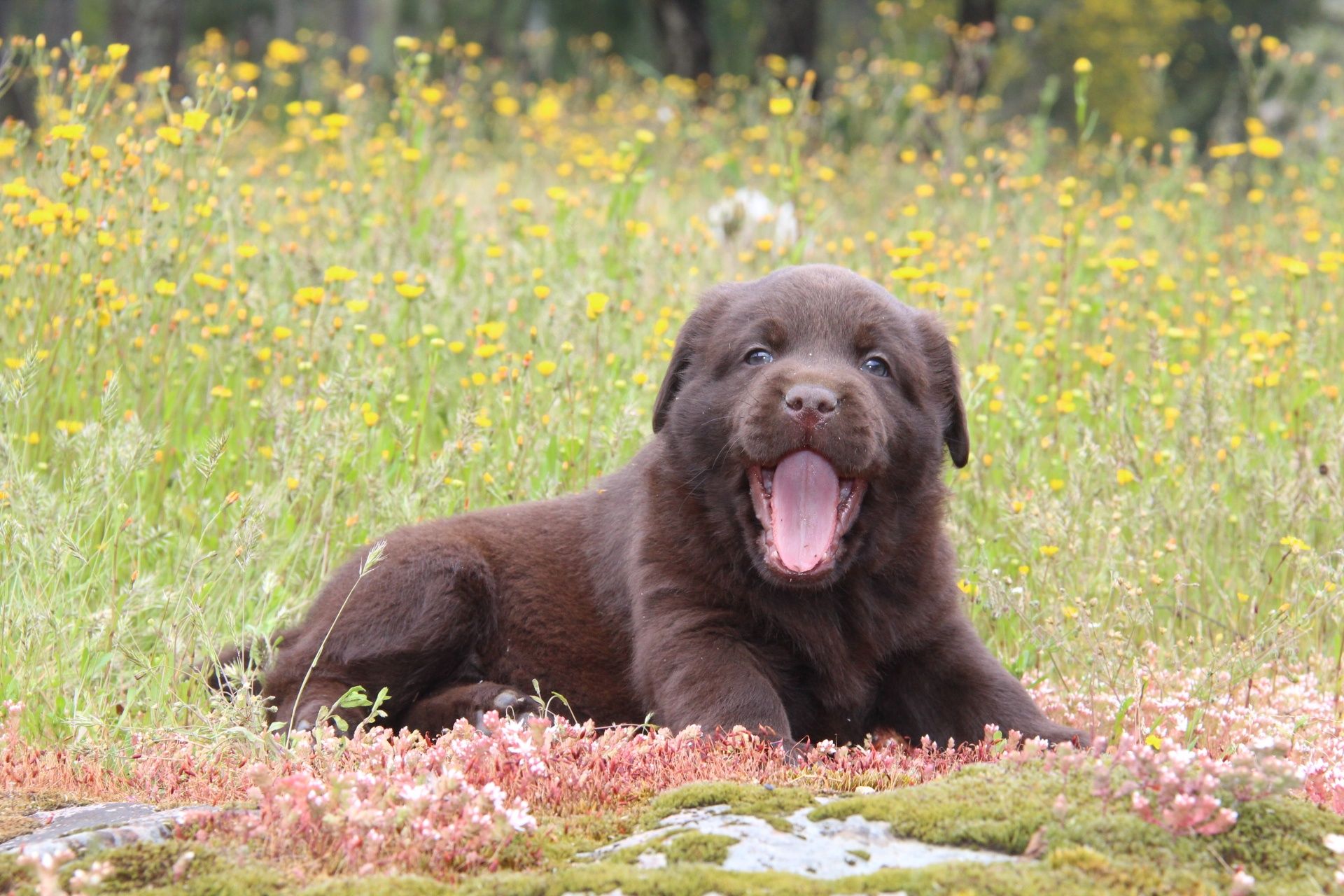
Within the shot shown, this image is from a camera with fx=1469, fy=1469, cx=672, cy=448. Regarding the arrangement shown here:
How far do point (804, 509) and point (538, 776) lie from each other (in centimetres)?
115

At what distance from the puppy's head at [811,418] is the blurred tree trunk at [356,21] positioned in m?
21.9

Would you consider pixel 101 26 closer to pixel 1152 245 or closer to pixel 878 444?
pixel 1152 245

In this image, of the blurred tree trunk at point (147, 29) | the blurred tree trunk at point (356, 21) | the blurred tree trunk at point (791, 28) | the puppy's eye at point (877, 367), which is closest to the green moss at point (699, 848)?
the puppy's eye at point (877, 367)

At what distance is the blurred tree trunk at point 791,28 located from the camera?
1892 centimetres

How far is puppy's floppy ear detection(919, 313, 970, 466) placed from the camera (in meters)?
4.12

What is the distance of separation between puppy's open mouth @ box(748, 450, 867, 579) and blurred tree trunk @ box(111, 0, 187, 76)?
11597 millimetres

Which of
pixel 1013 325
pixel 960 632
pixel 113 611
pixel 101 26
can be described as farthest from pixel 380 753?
pixel 101 26

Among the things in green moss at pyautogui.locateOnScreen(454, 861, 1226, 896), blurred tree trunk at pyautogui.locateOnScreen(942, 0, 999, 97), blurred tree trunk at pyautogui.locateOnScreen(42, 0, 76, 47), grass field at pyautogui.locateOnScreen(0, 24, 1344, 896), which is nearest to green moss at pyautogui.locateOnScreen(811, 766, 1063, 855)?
green moss at pyautogui.locateOnScreen(454, 861, 1226, 896)

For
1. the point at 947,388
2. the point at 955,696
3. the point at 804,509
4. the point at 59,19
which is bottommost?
the point at 955,696

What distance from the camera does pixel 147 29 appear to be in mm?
13781

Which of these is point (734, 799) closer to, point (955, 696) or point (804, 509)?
point (804, 509)

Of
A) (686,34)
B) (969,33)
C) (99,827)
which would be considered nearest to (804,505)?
(99,827)

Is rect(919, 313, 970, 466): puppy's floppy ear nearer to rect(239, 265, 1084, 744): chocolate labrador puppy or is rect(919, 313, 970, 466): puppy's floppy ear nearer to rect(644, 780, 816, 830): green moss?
rect(239, 265, 1084, 744): chocolate labrador puppy

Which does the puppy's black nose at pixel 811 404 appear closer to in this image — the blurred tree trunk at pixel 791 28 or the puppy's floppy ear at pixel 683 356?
the puppy's floppy ear at pixel 683 356
